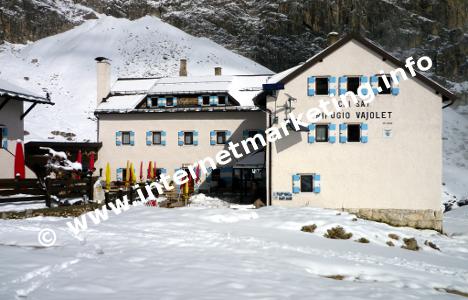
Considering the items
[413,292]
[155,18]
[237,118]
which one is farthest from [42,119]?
[155,18]

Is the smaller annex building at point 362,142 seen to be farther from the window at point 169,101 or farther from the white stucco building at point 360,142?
the window at point 169,101

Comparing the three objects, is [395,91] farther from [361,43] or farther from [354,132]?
[361,43]

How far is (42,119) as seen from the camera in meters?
41.5

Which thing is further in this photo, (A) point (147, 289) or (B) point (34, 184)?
(B) point (34, 184)

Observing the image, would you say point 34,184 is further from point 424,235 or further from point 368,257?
point 424,235

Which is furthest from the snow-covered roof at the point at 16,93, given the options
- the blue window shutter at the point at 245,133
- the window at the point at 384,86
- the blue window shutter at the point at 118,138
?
the window at the point at 384,86

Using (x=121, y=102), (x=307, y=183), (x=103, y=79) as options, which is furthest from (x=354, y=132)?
(x=103, y=79)

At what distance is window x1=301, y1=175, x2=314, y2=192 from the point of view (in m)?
19.0

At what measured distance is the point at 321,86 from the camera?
1911cm

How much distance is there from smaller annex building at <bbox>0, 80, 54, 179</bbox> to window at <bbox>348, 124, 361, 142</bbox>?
51.7 ft

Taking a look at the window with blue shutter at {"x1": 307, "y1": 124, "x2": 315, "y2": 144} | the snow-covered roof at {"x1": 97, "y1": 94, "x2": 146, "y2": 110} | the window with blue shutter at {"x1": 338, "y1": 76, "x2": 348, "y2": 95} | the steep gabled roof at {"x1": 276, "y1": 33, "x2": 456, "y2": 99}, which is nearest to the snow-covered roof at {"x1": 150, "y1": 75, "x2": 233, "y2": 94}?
the snow-covered roof at {"x1": 97, "y1": 94, "x2": 146, "y2": 110}

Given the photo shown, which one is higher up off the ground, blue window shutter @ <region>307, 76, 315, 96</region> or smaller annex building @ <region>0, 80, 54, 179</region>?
blue window shutter @ <region>307, 76, 315, 96</region>

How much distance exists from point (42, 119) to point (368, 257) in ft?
134

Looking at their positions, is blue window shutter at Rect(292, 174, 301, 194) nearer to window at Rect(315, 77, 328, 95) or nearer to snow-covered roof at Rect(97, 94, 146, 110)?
window at Rect(315, 77, 328, 95)
